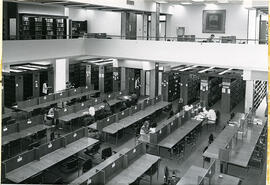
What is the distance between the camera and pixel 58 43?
13.8 metres

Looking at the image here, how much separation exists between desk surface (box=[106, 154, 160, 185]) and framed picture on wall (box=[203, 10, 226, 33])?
39.0ft

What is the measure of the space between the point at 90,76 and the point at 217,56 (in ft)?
30.7

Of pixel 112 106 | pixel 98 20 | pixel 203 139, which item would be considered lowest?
pixel 203 139

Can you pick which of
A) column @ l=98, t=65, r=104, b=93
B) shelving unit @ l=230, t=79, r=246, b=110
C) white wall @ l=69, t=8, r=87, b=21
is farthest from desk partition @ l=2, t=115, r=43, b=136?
white wall @ l=69, t=8, r=87, b=21

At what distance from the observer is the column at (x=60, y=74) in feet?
58.0

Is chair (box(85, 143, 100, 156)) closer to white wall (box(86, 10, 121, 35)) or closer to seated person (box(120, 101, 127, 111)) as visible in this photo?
seated person (box(120, 101, 127, 111))

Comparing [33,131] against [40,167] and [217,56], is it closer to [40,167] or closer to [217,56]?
[40,167]

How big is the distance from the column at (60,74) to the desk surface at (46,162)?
8347 mm

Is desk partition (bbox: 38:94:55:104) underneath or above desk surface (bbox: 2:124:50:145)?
above

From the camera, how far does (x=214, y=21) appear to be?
61.5 ft

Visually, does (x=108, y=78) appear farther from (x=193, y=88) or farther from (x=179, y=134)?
(x=179, y=134)

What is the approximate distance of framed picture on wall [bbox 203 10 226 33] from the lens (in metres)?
18.5

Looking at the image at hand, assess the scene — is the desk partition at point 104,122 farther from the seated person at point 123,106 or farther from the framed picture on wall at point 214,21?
the framed picture on wall at point 214,21

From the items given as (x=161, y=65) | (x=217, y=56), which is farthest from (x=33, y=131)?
(x=161, y=65)
